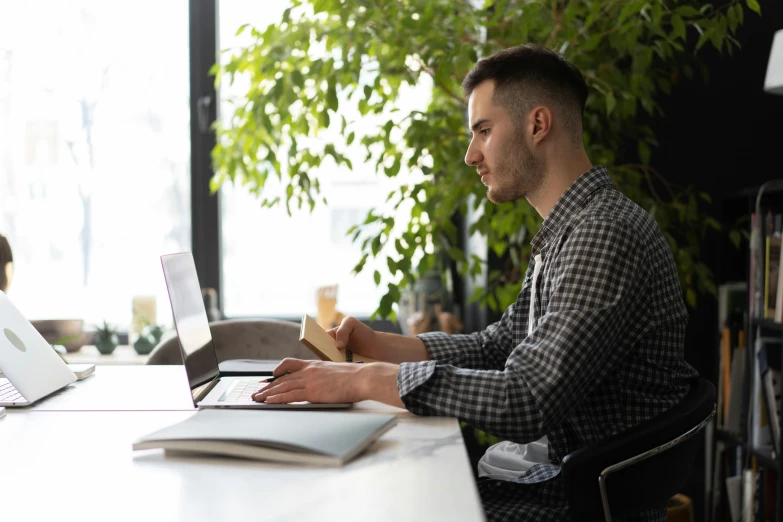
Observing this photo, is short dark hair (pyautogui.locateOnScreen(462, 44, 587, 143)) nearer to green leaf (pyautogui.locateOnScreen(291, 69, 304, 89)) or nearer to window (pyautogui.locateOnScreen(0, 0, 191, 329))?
green leaf (pyautogui.locateOnScreen(291, 69, 304, 89))

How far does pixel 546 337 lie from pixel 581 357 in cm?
6

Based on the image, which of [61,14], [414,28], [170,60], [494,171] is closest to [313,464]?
[494,171]

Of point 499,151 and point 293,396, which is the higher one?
point 499,151

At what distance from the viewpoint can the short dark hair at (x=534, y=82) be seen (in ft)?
4.88

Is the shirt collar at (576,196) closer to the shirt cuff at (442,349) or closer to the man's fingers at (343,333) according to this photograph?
the shirt cuff at (442,349)

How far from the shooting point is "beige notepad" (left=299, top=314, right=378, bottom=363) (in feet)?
4.54

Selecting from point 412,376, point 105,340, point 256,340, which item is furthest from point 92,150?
point 412,376

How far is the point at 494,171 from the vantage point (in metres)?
1.52

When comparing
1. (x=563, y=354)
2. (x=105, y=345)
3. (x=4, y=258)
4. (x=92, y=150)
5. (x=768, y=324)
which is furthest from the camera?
(x=92, y=150)

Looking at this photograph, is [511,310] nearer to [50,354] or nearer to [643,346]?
[643,346]

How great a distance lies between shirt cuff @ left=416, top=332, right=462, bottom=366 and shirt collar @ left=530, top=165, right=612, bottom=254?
1.04 ft

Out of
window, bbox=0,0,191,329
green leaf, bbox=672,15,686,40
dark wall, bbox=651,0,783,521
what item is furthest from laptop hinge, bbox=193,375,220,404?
window, bbox=0,0,191,329

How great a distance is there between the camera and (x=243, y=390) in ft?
4.61

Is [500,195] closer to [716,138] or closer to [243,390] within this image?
[243,390]
